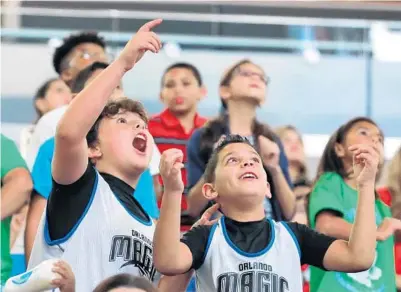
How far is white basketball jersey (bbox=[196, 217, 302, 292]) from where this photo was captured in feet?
9.91

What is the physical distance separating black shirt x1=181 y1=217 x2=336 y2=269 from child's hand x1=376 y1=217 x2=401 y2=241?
56 cm

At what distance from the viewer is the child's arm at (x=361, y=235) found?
305 cm

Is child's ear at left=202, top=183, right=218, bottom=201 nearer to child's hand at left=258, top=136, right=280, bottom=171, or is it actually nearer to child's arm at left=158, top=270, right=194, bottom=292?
child's arm at left=158, top=270, right=194, bottom=292

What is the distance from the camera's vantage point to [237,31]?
7.05 metres

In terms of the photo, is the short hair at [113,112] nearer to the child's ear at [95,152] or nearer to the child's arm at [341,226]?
the child's ear at [95,152]

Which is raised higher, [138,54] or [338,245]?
[138,54]

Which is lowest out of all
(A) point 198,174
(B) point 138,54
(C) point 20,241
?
(C) point 20,241

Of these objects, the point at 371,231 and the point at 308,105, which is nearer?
the point at 371,231

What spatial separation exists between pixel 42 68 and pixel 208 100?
3.56ft

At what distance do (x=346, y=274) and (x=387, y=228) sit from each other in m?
0.29

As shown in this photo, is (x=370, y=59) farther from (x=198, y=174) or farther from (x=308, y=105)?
(x=198, y=174)

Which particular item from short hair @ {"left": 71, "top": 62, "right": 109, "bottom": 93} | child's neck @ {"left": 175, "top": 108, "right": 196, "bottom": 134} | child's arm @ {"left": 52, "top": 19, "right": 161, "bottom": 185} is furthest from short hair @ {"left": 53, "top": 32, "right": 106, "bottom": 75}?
child's arm @ {"left": 52, "top": 19, "right": 161, "bottom": 185}

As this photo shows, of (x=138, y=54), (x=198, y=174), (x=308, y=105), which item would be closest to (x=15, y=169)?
(x=198, y=174)

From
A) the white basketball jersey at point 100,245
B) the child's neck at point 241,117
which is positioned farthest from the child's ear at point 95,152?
the child's neck at point 241,117
